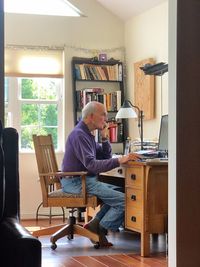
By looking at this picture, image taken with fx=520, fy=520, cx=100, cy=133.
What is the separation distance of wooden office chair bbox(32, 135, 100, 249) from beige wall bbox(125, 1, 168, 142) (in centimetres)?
167

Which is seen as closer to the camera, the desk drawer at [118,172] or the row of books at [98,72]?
the desk drawer at [118,172]

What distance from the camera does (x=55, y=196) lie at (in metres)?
4.30

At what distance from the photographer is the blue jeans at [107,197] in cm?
423

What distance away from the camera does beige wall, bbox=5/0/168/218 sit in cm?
606

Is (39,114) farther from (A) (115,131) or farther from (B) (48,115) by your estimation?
(A) (115,131)

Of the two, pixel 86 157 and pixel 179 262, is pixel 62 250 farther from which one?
pixel 179 262

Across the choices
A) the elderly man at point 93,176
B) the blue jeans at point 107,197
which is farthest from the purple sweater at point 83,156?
the blue jeans at point 107,197

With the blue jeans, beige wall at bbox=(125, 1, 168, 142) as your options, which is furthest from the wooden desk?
beige wall at bbox=(125, 1, 168, 142)

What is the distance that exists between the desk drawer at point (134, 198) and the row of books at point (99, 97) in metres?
2.34

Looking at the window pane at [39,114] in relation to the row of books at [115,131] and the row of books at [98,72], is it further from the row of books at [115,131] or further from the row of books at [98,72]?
the row of books at [115,131]

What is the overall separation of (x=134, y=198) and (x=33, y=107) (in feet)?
8.74

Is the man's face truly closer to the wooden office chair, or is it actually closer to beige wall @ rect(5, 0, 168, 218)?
the wooden office chair

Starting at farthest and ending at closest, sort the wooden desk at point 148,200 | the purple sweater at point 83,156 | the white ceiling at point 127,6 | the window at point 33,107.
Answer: the window at point 33,107 < the white ceiling at point 127,6 < the purple sweater at point 83,156 < the wooden desk at point 148,200

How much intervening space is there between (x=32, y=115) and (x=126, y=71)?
1312 millimetres
